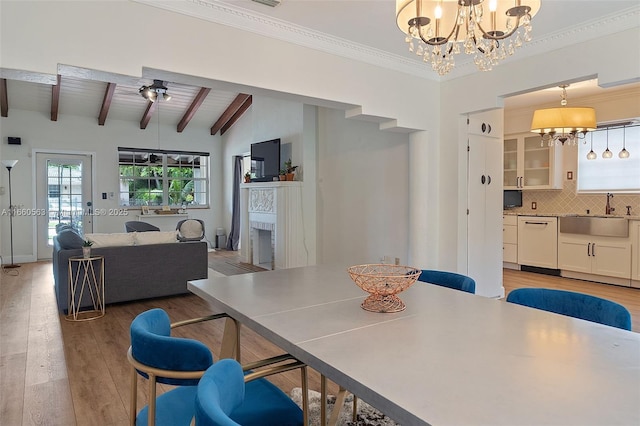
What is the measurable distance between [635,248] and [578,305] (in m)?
4.56

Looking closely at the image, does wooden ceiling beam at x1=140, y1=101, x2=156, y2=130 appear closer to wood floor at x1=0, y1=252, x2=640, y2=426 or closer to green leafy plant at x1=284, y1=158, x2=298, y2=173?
green leafy plant at x1=284, y1=158, x2=298, y2=173

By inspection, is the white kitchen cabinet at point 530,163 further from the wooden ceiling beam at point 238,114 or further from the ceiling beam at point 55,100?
the ceiling beam at point 55,100

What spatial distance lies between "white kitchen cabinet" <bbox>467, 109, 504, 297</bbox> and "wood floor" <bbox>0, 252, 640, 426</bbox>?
0.76 metres

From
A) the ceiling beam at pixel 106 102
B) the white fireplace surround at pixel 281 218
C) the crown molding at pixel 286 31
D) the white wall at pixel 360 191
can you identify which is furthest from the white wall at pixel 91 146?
the crown molding at pixel 286 31

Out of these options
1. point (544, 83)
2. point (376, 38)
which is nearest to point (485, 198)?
point (544, 83)

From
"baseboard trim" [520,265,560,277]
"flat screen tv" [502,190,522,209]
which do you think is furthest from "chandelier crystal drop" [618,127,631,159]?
"baseboard trim" [520,265,560,277]

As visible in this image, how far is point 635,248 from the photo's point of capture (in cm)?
525

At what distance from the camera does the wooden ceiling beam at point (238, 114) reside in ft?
29.6

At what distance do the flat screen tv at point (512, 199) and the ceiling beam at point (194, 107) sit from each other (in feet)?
19.9

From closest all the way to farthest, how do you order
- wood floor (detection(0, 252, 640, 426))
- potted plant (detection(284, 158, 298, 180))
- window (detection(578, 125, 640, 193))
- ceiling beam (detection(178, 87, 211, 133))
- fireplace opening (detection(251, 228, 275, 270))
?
wood floor (detection(0, 252, 640, 426)), window (detection(578, 125, 640, 193)), potted plant (detection(284, 158, 298, 180)), fireplace opening (detection(251, 228, 275, 270)), ceiling beam (detection(178, 87, 211, 133))

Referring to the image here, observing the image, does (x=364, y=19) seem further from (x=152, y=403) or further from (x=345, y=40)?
(x=152, y=403)

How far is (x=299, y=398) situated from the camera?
2.45 metres

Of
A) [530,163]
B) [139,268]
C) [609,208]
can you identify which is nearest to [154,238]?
[139,268]

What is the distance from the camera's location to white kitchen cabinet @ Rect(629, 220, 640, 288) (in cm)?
523
